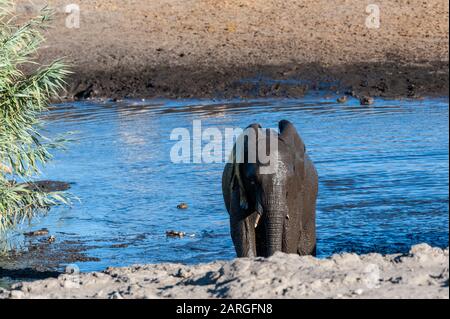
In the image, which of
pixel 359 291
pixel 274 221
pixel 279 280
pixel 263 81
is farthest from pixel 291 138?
pixel 263 81

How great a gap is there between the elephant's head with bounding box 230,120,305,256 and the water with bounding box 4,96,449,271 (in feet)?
5.67

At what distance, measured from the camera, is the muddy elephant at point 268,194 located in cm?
934

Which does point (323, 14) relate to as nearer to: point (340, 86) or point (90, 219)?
point (340, 86)

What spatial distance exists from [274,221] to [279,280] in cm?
201

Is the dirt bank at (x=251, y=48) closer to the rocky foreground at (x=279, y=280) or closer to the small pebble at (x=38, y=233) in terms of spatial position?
the small pebble at (x=38, y=233)

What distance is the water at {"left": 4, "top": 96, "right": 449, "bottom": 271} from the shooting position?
11.8m

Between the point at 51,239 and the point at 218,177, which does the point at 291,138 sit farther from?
the point at 218,177

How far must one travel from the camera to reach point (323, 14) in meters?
22.9

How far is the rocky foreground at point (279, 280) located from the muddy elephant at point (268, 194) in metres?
0.81

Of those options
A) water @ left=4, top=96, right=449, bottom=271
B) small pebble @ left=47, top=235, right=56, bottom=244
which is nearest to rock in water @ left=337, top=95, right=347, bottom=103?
water @ left=4, top=96, right=449, bottom=271

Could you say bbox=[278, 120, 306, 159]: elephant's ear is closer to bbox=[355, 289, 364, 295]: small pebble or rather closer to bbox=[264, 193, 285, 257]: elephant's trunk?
bbox=[264, 193, 285, 257]: elephant's trunk

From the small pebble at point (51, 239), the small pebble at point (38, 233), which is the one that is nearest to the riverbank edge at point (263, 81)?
the small pebble at point (38, 233)

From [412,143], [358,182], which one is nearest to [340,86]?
[412,143]

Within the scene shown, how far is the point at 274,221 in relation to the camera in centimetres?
933
